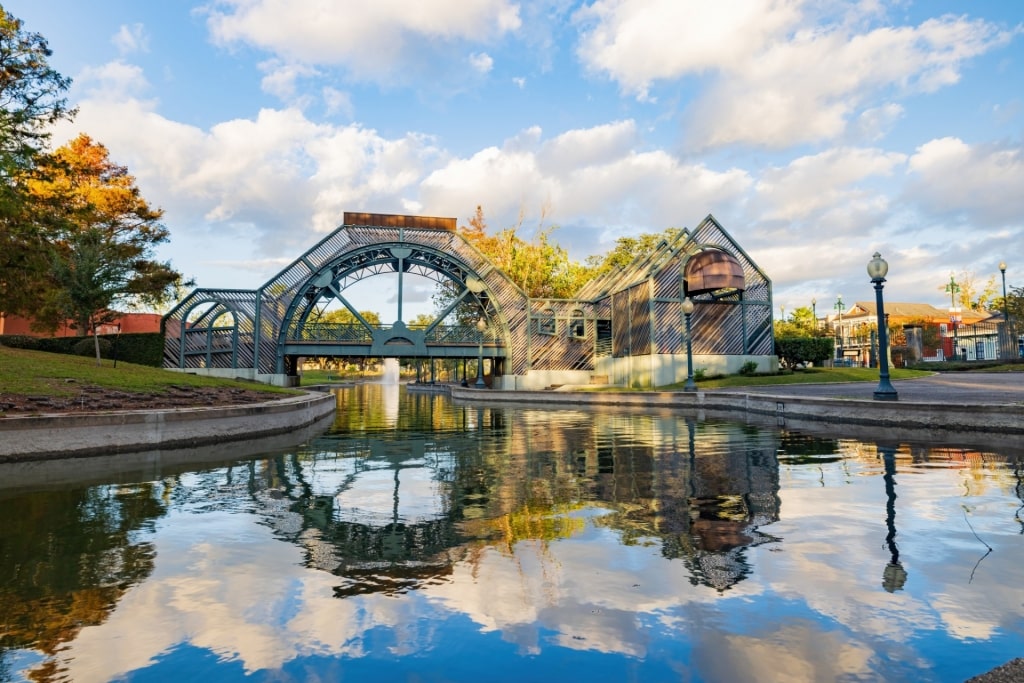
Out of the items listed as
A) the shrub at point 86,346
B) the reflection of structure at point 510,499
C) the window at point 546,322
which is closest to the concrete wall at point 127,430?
the reflection of structure at point 510,499

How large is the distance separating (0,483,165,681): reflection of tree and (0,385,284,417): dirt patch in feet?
21.2

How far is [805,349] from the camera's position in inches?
1668

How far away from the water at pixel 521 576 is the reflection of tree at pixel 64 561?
3cm

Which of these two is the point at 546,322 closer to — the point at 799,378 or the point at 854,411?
the point at 799,378

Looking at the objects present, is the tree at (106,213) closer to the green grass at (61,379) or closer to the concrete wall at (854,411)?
the green grass at (61,379)

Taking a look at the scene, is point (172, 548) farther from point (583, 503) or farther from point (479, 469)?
point (479, 469)

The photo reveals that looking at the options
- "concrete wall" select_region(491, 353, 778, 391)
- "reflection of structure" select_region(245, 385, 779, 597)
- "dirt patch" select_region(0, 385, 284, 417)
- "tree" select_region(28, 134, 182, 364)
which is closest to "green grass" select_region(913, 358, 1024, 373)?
"concrete wall" select_region(491, 353, 778, 391)

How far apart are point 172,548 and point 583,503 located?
488cm

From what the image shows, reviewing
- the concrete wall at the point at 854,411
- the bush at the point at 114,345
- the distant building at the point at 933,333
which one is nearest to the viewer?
the concrete wall at the point at 854,411

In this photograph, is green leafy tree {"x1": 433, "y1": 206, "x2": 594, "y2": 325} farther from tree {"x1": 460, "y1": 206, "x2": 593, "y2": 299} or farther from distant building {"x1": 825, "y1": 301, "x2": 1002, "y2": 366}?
distant building {"x1": 825, "y1": 301, "x2": 1002, "y2": 366}

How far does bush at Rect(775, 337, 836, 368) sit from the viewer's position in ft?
139

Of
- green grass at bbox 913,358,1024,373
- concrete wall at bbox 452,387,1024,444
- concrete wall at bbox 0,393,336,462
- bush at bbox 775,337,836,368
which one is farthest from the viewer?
bush at bbox 775,337,836,368

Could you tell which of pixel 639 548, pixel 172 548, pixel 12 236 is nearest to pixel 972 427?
pixel 639 548

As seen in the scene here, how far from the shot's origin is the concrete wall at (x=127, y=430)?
11922mm
